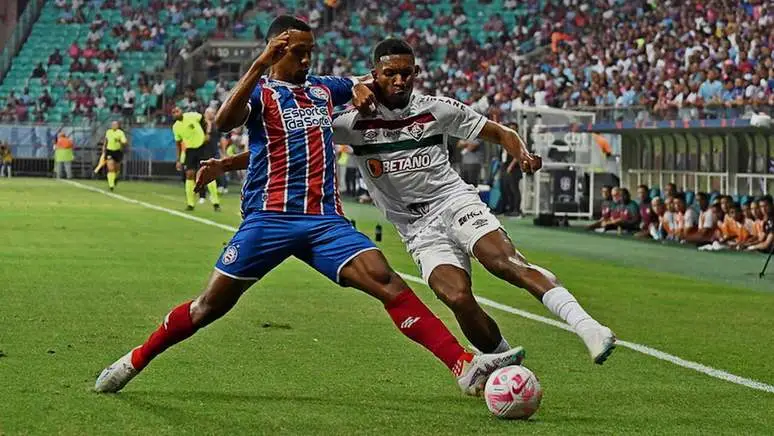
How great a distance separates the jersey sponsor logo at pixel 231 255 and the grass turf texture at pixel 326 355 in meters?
0.74

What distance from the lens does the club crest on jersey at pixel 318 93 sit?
7781mm

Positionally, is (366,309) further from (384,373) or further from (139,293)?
(384,373)

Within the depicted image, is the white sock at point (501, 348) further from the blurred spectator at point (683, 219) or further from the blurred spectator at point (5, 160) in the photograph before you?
the blurred spectator at point (5, 160)

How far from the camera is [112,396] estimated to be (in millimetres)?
7660

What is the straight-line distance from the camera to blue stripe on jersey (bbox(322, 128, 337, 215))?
7.65m

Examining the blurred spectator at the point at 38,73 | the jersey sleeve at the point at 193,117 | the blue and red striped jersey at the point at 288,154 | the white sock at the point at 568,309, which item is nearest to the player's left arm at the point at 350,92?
the blue and red striped jersey at the point at 288,154

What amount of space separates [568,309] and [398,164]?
1.45m

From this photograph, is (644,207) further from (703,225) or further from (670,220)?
(703,225)

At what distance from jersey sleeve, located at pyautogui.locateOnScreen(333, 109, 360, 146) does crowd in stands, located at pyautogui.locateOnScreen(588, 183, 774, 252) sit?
1495cm

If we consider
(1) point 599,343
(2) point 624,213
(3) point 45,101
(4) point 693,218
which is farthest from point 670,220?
(3) point 45,101

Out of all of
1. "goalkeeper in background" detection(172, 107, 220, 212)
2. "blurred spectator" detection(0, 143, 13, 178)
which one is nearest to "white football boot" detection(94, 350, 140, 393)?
"goalkeeper in background" detection(172, 107, 220, 212)

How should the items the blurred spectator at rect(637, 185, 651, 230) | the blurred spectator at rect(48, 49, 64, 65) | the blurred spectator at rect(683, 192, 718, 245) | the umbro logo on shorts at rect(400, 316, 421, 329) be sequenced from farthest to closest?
the blurred spectator at rect(48, 49, 64, 65), the blurred spectator at rect(637, 185, 651, 230), the blurred spectator at rect(683, 192, 718, 245), the umbro logo on shorts at rect(400, 316, 421, 329)

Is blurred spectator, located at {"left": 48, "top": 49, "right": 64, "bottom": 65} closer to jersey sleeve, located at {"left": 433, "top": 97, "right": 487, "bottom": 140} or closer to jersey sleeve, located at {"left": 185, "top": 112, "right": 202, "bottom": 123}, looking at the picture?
jersey sleeve, located at {"left": 185, "top": 112, "right": 202, "bottom": 123}

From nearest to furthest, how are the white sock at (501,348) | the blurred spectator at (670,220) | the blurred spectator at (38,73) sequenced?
the white sock at (501,348) < the blurred spectator at (670,220) < the blurred spectator at (38,73)
